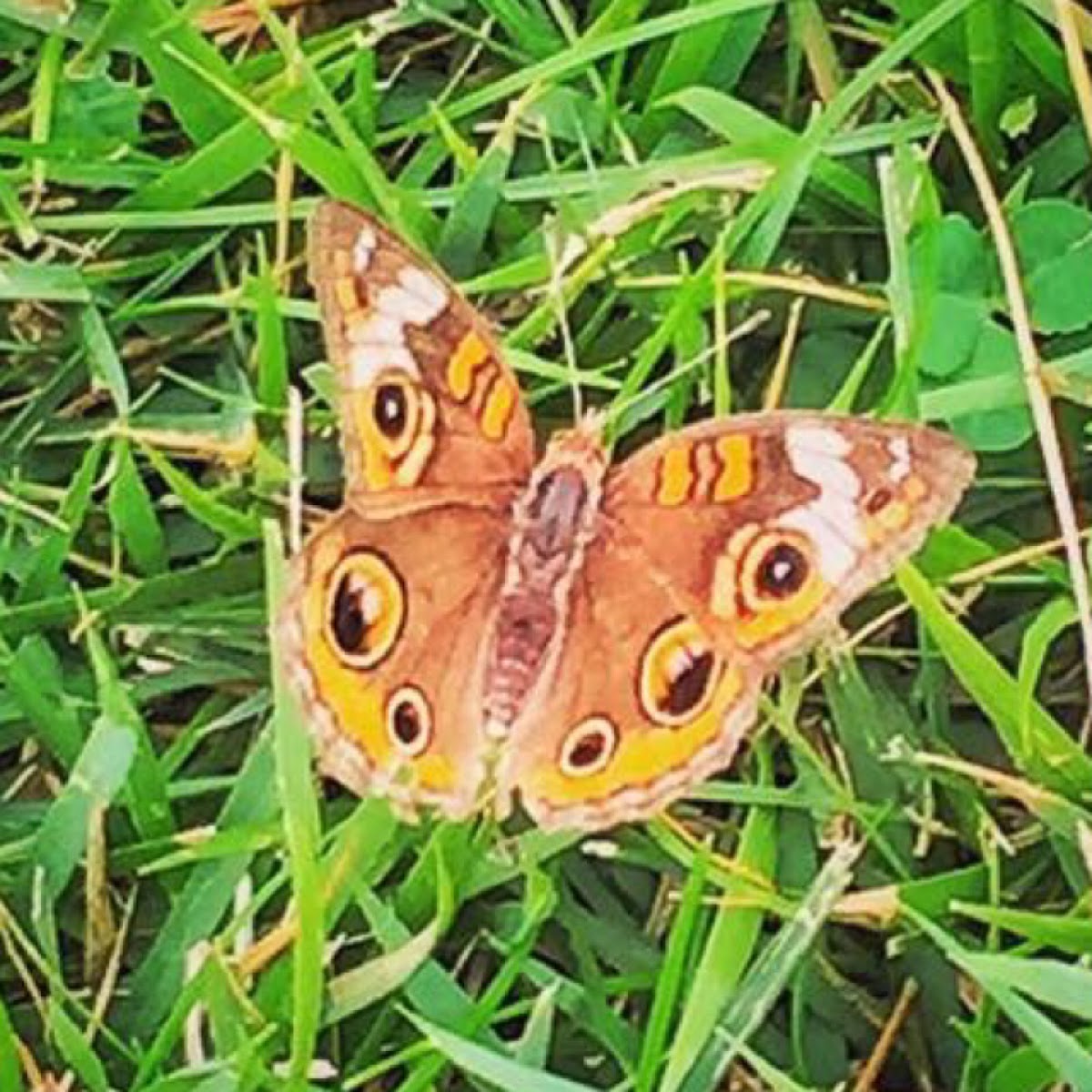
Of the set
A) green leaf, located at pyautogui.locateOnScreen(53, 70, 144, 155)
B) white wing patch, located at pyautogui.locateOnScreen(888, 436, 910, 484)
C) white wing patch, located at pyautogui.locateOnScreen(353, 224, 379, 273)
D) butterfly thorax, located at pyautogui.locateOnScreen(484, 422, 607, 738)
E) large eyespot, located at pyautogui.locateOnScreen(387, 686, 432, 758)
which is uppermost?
green leaf, located at pyautogui.locateOnScreen(53, 70, 144, 155)

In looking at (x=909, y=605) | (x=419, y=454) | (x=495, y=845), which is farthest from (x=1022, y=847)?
(x=419, y=454)

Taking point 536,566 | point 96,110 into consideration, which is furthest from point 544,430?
point 96,110

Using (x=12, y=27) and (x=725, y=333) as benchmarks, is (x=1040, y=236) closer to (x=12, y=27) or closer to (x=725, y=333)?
(x=725, y=333)

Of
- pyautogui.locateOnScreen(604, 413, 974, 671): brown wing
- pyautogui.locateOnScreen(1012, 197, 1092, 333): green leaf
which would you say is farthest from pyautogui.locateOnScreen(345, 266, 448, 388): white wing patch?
pyautogui.locateOnScreen(1012, 197, 1092, 333): green leaf

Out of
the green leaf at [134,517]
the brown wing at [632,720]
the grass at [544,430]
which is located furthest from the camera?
the green leaf at [134,517]

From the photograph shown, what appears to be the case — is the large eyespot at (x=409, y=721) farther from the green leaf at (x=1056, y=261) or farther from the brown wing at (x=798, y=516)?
the green leaf at (x=1056, y=261)

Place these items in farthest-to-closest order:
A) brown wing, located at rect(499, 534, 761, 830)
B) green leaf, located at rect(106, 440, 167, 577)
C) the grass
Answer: green leaf, located at rect(106, 440, 167, 577)
the grass
brown wing, located at rect(499, 534, 761, 830)

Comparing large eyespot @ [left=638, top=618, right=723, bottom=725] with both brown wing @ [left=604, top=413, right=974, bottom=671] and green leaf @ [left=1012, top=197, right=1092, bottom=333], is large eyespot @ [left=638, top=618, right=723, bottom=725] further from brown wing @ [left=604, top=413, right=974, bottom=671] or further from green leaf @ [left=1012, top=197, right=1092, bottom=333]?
green leaf @ [left=1012, top=197, right=1092, bottom=333]

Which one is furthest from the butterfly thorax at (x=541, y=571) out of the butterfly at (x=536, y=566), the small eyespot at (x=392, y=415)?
the small eyespot at (x=392, y=415)
